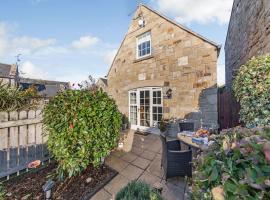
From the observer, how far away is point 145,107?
8.13 m

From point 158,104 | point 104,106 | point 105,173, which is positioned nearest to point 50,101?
point 104,106

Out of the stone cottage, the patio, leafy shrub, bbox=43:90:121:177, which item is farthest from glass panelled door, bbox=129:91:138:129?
leafy shrub, bbox=43:90:121:177

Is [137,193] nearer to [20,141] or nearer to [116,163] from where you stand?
[116,163]

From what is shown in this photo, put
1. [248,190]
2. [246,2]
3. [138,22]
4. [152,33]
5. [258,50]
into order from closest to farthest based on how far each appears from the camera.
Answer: [248,190] → [258,50] → [246,2] → [152,33] → [138,22]

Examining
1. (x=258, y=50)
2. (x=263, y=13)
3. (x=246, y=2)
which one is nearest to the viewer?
(x=263, y=13)

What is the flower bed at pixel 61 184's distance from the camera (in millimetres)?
2990

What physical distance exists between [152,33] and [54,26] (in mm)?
4886

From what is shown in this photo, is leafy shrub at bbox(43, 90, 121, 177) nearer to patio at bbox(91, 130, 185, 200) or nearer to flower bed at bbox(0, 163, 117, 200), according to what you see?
flower bed at bbox(0, 163, 117, 200)

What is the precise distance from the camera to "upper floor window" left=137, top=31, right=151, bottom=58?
26.9 feet

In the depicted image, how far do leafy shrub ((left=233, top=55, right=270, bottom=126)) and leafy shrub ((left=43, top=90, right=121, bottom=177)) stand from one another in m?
2.80

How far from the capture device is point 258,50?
13.0ft

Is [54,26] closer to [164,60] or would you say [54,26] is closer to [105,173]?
[164,60]

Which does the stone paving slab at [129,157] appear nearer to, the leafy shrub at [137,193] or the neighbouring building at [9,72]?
the leafy shrub at [137,193]

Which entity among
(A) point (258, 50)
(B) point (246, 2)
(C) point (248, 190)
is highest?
(B) point (246, 2)
